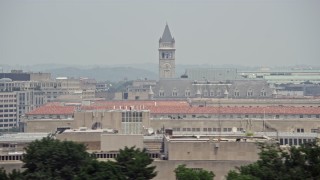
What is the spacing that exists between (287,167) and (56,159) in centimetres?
1227

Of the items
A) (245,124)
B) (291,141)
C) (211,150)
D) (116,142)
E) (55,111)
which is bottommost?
(211,150)

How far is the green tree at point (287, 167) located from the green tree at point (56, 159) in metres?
8.64

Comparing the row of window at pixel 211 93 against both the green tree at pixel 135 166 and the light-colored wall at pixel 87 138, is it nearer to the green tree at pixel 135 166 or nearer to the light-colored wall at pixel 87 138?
the light-colored wall at pixel 87 138

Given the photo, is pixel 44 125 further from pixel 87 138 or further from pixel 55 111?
pixel 87 138

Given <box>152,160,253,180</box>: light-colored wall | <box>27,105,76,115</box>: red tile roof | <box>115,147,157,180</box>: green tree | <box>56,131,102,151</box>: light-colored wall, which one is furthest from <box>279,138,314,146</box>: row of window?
<box>27,105,76,115</box>: red tile roof

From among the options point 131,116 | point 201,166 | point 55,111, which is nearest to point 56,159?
point 201,166

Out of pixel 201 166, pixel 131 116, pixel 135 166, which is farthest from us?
pixel 131 116

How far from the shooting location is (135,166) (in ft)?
193

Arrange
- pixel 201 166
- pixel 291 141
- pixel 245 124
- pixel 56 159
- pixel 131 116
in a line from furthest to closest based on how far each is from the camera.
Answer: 1. pixel 245 124
2. pixel 131 116
3. pixel 291 141
4. pixel 201 166
5. pixel 56 159

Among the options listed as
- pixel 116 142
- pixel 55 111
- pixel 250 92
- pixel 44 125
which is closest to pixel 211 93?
pixel 250 92

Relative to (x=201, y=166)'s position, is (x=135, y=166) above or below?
above

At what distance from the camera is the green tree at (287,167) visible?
54.1 metres

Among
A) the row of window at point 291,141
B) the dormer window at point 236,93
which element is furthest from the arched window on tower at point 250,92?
the row of window at point 291,141

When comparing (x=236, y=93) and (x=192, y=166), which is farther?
(x=236, y=93)
